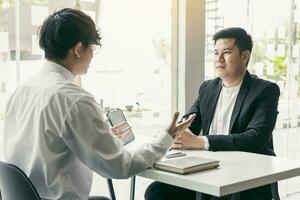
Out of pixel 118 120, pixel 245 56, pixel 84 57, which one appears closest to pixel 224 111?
pixel 245 56

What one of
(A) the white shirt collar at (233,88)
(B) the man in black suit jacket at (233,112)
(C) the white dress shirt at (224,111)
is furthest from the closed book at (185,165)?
(A) the white shirt collar at (233,88)

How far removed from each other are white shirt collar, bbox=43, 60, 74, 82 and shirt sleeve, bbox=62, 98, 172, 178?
17 cm

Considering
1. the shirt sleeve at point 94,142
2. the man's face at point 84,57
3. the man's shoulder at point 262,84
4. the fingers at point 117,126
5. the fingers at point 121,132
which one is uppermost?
the man's face at point 84,57

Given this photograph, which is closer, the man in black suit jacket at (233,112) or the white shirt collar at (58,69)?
the white shirt collar at (58,69)

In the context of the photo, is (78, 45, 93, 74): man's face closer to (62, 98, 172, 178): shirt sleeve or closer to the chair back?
(62, 98, 172, 178): shirt sleeve

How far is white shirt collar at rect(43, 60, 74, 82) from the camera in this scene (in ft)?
5.49

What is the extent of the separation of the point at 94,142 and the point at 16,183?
29cm

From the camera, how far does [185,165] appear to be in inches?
68.0

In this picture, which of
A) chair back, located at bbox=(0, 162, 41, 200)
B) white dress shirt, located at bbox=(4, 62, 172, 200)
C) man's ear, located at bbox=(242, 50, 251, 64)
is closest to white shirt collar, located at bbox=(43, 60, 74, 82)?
white dress shirt, located at bbox=(4, 62, 172, 200)

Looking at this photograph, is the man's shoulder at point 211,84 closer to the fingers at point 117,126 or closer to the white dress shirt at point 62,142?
the fingers at point 117,126

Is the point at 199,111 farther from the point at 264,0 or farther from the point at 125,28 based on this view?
the point at 264,0

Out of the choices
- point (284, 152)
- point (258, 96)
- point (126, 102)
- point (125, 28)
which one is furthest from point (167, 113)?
point (284, 152)

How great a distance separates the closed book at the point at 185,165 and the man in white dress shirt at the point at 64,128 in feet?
0.20

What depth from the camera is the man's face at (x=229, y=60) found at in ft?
8.64
